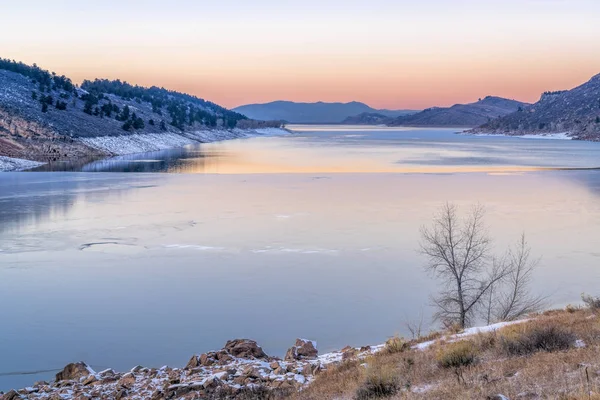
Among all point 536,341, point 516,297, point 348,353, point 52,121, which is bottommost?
point 516,297

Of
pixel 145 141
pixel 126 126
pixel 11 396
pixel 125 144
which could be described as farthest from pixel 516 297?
pixel 126 126

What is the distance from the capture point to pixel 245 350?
970cm

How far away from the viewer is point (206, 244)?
60.5ft

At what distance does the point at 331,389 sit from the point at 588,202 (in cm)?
2292

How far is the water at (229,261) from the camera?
1142 centimetres

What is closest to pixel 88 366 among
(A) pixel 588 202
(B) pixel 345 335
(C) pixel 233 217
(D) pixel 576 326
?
(B) pixel 345 335

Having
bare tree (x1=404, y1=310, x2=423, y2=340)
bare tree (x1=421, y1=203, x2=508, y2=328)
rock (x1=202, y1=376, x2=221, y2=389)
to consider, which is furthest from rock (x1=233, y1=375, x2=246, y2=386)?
bare tree (x1=421, y1=203, x2=508, y2=328)

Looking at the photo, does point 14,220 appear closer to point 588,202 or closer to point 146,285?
point 146,285

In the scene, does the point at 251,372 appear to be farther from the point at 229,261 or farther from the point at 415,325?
the point at 229,261

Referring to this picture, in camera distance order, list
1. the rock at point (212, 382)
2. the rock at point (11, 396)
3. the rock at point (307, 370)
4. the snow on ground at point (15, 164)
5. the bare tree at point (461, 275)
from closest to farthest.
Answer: the rock at point (212, 382) → the rock at point (11, 396) → the rock at point (307, 370) → the bare tree at point (461, 275) → the snow on ground at point (15, 164)

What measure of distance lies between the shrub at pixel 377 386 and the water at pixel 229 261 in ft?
12.8

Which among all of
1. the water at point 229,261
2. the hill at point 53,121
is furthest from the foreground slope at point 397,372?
the hill at point 53,121

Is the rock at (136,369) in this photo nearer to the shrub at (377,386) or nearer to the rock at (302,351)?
the rock at (302,351)

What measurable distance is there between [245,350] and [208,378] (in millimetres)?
1571
